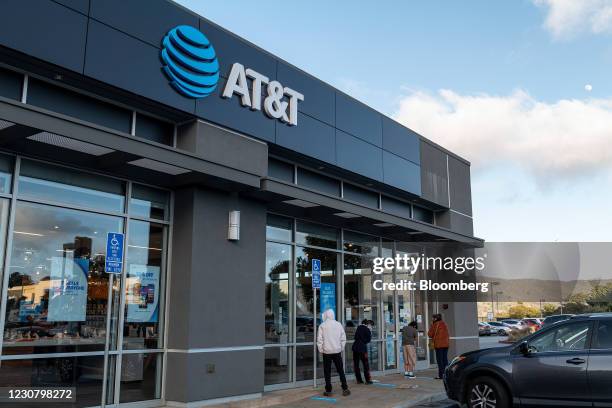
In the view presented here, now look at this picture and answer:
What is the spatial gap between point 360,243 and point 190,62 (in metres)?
7.47

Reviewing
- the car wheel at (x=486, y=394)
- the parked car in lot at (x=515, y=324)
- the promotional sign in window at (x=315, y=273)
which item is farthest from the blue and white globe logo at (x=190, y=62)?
the parked car in lot at (x=515, y=324)

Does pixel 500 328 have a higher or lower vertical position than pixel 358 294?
lower

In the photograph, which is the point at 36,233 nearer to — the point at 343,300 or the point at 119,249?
the point at 119,249

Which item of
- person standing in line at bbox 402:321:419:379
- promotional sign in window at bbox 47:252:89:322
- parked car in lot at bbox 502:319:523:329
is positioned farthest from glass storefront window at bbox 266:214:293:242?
parked car in lot at bbox 502:319:523:329

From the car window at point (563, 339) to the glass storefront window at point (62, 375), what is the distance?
268 inches

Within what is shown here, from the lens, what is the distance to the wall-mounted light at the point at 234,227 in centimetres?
1084

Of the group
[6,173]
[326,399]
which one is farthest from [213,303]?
[6,173]

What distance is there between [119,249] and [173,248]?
2.63 metres

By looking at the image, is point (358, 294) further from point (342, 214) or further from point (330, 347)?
point (330, 347)

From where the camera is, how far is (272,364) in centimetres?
1221

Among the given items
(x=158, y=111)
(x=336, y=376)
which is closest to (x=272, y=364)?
(x=336, y=376)

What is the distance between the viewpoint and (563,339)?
8.66 meters

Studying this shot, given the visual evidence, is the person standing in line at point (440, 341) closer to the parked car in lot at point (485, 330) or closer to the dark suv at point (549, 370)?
the dark suv at point (549, 370)

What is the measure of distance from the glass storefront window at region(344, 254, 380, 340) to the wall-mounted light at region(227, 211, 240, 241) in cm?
473
